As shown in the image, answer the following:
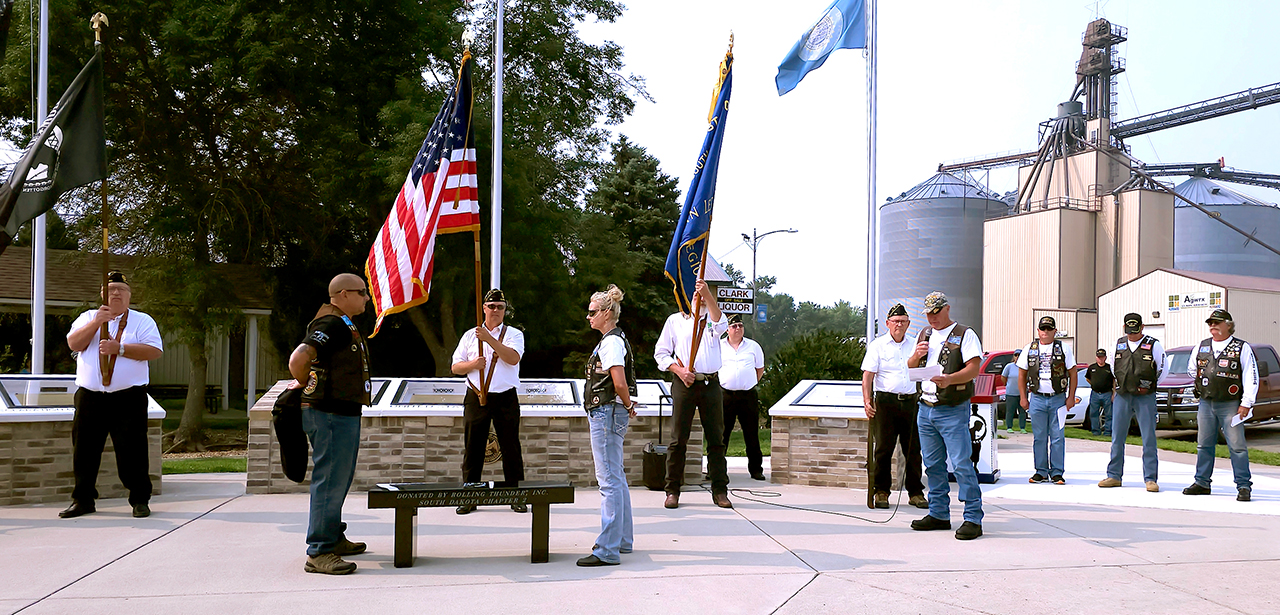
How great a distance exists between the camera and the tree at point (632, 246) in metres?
22.0

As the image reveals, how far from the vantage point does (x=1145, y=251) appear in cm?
3756

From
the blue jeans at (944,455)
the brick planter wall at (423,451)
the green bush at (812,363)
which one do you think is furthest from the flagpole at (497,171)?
the blue jeans at (944,455)

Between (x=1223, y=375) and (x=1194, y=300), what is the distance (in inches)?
907

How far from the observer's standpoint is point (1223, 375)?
9.12 m

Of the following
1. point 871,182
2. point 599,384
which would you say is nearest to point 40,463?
point 599,384

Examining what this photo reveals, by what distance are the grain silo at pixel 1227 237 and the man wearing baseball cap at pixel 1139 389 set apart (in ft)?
133

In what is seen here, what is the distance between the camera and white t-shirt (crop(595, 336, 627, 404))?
597cm

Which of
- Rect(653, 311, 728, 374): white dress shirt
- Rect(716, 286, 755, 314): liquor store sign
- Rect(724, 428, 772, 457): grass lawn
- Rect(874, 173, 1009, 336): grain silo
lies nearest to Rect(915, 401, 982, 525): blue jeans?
Rect(653, 311, 728, 374): white dress shirt

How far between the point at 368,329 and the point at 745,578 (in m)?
19.0

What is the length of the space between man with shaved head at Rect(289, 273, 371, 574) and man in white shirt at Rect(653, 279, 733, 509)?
3.27 metres

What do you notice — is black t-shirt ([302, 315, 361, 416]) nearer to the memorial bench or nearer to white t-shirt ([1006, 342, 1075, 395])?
the memorial bench

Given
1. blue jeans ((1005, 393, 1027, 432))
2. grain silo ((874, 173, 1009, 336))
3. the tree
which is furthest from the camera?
grain silo ((874, 173, 1009, 336))

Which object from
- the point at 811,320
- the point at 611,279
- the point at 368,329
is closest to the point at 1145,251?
the point at 611,279

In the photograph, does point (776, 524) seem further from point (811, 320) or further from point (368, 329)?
point (811, 320)
